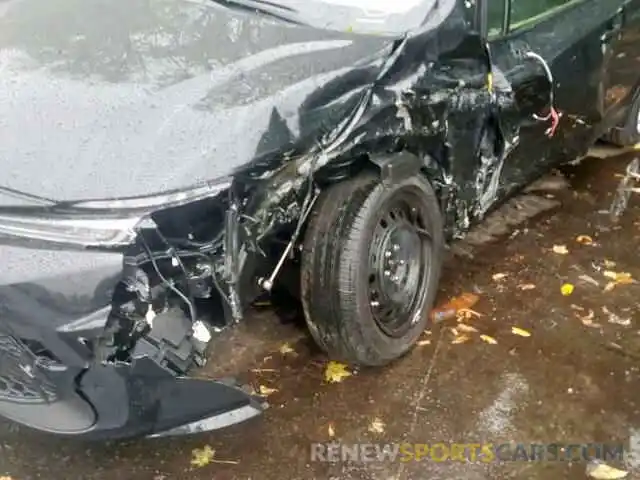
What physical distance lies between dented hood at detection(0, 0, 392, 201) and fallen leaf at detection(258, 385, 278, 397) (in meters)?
1.13

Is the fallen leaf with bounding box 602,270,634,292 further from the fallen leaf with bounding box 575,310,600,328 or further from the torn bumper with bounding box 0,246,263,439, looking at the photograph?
the torn bumper with bounding box 0,246,263,439

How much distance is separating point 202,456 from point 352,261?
897mm

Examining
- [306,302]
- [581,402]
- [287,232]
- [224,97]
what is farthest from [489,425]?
[224,97]

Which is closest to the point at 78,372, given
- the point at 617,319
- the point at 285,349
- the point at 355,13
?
the point at 285,349

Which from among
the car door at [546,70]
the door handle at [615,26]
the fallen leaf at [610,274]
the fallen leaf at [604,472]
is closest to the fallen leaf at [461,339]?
the car door at [546,70]

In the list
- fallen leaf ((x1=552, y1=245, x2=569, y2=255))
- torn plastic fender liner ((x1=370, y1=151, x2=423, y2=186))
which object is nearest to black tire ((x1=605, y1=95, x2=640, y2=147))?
fallen leaf ((x1=552, y1=245, x2=569, y2=255))

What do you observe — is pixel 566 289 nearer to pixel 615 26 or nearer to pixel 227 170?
pixel 615 26

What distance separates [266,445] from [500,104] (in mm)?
1674

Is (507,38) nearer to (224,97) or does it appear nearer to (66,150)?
(224,97)

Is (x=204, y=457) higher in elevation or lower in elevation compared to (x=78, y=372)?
lower

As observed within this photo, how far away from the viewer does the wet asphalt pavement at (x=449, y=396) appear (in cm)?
287

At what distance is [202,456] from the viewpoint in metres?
2.93

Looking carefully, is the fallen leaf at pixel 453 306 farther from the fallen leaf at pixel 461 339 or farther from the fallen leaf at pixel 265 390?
the fallen leaf at pixel 265 390

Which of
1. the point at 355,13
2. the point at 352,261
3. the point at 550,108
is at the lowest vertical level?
the point at 352,261
